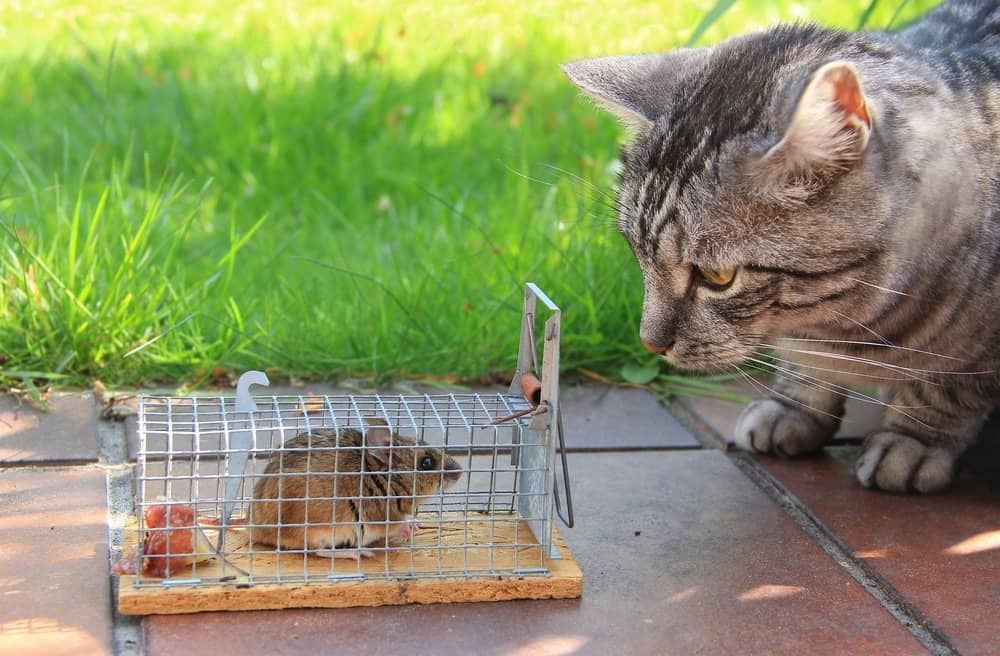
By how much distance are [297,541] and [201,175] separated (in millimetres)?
2540

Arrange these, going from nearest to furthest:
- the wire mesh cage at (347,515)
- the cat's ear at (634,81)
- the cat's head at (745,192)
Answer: the wire mesh cage at (347,515) < the cat's head at (745,192) < the cat's ear at (634,81)

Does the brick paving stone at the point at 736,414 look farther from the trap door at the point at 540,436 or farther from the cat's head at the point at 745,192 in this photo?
the trap door at the point at 540,436

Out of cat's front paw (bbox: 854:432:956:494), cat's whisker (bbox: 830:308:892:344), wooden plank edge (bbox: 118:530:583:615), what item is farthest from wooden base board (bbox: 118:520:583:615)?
cat's front paw (bbox: 854:432:956:494)

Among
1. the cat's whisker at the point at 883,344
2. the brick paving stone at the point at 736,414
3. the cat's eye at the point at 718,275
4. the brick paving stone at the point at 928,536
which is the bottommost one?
the brick paving stone at the point at 928,536

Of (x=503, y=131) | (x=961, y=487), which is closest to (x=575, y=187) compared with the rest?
(x=503, y=131)

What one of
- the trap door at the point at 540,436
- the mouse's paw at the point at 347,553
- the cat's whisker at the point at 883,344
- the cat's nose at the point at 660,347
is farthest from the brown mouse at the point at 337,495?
the cat's whisker at the point at 883,344

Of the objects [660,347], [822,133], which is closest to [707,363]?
[660,347]

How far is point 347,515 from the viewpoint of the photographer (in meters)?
2.05

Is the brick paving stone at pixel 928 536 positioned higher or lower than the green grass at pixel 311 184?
lower

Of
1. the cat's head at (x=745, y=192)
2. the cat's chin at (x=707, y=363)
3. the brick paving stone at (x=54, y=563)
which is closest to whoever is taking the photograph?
the brick paving stone at (x=54, y=563)

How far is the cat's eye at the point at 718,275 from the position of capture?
7.13 feet

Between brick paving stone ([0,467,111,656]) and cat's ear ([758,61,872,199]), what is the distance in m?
1.36

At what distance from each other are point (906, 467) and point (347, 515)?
122cm

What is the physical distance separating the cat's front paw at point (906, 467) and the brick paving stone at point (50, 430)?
1669 millimetres
